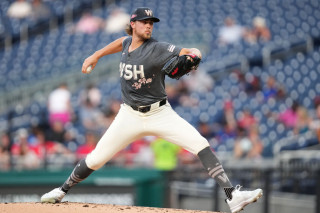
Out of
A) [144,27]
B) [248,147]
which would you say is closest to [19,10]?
[248,147]

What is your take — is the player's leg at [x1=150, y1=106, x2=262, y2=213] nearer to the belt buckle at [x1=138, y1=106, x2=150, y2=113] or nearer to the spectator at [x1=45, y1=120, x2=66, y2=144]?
the belt buckle at [x1=138, y1=106, x2=150, y2=113]

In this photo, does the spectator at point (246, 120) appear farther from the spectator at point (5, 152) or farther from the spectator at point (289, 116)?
the spectator at point (5, 152)

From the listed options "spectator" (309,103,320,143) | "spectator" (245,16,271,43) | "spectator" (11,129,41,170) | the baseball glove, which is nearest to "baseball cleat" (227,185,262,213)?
the baseball glove

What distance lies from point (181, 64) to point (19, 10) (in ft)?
35.9

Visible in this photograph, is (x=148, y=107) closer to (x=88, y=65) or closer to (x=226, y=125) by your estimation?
(x=88, y=65)

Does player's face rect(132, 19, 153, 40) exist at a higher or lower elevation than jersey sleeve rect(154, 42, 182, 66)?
higher

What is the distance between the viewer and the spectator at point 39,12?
47.8ft

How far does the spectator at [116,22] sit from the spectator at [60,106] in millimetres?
3848

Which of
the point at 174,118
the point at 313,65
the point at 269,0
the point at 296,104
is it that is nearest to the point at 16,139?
the point at 296,104

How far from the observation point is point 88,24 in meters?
14.9

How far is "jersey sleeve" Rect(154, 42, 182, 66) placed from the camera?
450 cm

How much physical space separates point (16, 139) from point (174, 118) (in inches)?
258

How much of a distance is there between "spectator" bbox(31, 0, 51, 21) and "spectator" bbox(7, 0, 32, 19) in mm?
110

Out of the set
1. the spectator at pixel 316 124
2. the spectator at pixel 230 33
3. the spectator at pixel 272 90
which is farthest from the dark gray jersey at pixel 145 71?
the spectator at pixel 230 33
